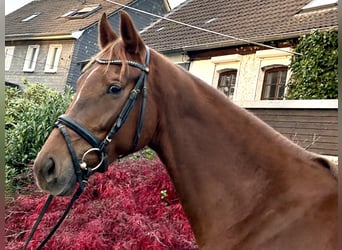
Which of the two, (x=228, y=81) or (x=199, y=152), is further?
(x=228, y=81)

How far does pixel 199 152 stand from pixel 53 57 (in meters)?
20.3

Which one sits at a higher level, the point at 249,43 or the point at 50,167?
the point at 249,43

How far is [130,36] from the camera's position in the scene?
6.89 ft

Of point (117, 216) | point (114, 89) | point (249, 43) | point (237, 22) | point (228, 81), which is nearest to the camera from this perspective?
point (114, 89)

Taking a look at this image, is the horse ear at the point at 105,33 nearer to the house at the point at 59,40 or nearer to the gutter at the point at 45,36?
the house at the point at 59,40

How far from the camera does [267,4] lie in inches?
508

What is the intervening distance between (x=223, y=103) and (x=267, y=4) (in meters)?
11.7

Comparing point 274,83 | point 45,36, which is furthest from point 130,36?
point 45,36

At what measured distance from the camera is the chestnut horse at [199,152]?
1.90 metres

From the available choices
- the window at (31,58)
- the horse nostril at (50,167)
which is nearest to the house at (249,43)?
the horse nostril at (50,167)

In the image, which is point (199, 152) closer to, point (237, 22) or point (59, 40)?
point (237, 22)

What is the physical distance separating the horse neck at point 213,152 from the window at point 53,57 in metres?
19.8

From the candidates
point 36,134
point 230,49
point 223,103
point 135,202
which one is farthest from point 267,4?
point 223,103

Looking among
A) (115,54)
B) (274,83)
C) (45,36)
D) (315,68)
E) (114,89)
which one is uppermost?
(45,36)
